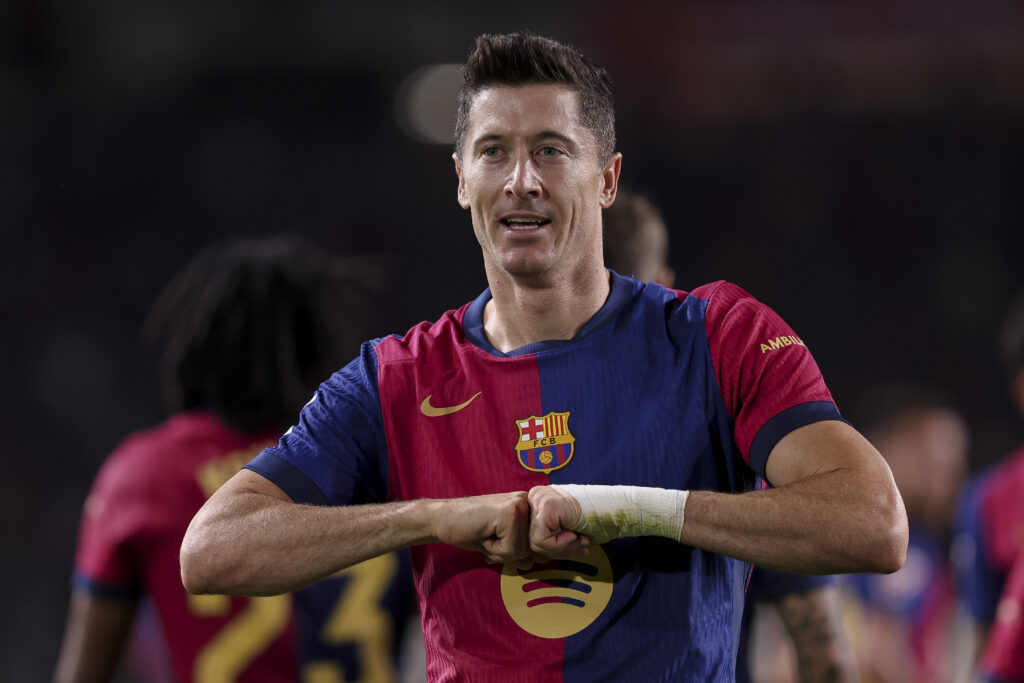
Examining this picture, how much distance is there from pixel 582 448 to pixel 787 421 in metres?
0.45

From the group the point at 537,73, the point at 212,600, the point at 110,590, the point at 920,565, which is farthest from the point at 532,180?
the point at 920,565

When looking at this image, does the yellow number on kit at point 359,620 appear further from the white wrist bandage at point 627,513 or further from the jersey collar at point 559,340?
the white wrist bandage at point 627,513

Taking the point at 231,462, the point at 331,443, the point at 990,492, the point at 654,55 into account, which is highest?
the point at 654,55

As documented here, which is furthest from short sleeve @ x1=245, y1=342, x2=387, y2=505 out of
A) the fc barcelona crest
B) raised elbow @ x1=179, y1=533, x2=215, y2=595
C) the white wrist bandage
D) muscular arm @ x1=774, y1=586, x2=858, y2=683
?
muscular arm @ x1=774, y1=586, x2=858, y2=683

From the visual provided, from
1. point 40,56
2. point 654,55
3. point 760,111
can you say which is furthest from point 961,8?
point 40,56

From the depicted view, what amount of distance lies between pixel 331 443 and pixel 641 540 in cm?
72

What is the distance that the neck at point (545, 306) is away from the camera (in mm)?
2680

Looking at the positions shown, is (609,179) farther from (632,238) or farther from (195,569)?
(195,569)

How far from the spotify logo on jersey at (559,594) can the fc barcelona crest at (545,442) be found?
0.69 feet

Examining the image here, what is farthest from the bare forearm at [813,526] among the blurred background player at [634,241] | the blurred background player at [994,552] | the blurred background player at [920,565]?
the blurred background player at [920,565]

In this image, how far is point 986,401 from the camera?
12.6m

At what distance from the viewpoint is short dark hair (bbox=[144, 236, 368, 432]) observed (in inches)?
141

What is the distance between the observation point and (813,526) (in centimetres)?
220

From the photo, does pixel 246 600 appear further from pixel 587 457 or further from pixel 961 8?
pixel 961 8
